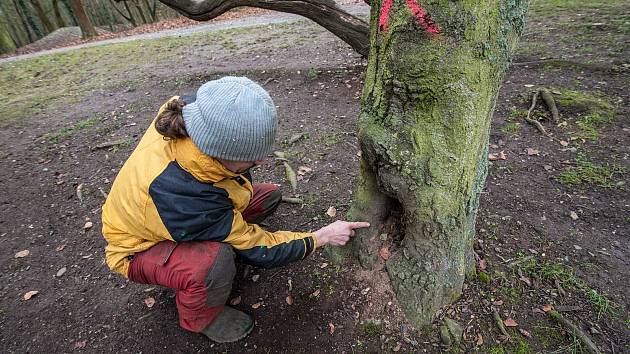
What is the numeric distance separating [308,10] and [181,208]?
3.92m

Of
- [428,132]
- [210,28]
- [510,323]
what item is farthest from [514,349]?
[210,28]

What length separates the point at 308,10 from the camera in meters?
4.88

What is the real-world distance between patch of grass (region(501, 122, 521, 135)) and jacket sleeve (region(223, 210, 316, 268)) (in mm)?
2617

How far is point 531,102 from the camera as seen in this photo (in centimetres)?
405

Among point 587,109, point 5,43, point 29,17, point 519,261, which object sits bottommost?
point 5,43

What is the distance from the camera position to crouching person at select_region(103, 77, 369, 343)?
1604 mm

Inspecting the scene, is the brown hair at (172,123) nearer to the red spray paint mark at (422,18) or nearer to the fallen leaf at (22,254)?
the red spray paint mark at (422,18)

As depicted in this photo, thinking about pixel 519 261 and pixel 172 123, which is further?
pixel 519 261

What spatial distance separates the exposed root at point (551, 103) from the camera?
12.3 ft

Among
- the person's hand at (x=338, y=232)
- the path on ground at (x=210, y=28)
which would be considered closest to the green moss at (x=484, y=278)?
the person's hand at (x=338, y=232)

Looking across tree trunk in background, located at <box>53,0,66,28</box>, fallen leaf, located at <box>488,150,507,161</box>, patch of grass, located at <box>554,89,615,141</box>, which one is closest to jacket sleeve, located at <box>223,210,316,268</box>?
fallen leaf, located at <box>488,150,507,161</box>

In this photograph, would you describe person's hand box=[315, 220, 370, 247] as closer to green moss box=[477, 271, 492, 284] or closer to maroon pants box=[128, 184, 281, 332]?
maroon pants box=[128, 184, 281, 332]

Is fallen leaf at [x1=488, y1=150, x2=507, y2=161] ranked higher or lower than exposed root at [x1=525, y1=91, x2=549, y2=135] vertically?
lower

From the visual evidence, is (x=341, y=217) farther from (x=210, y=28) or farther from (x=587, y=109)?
(x=210, y=28)
